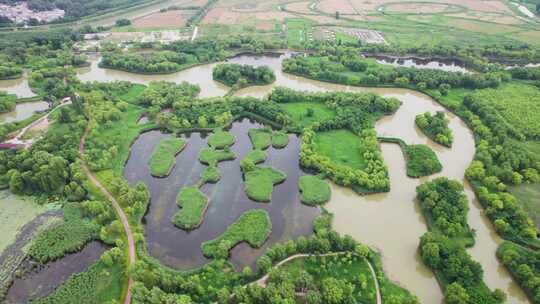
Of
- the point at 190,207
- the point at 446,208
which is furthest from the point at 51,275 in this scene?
the point at 446,208

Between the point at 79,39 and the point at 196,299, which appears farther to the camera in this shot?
the point at 79,39

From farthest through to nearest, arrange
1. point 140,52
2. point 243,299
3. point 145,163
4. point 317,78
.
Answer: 1. point 140,52
2. point 317,78
3. point 145,163
4. point 243,299

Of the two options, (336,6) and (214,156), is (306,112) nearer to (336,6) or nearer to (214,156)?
(214,156)

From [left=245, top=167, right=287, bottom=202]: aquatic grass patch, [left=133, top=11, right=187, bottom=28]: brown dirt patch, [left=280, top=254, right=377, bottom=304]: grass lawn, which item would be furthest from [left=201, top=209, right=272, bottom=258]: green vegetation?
[left=133, top=11, right=187, bottom=28]: brown dirt patch

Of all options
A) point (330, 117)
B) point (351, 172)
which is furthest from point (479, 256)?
point (330, 117)

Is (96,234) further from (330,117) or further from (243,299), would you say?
(330,117)

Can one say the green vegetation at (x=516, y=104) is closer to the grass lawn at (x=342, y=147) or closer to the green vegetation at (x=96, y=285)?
the grass lawn at (x=342, y=147)
